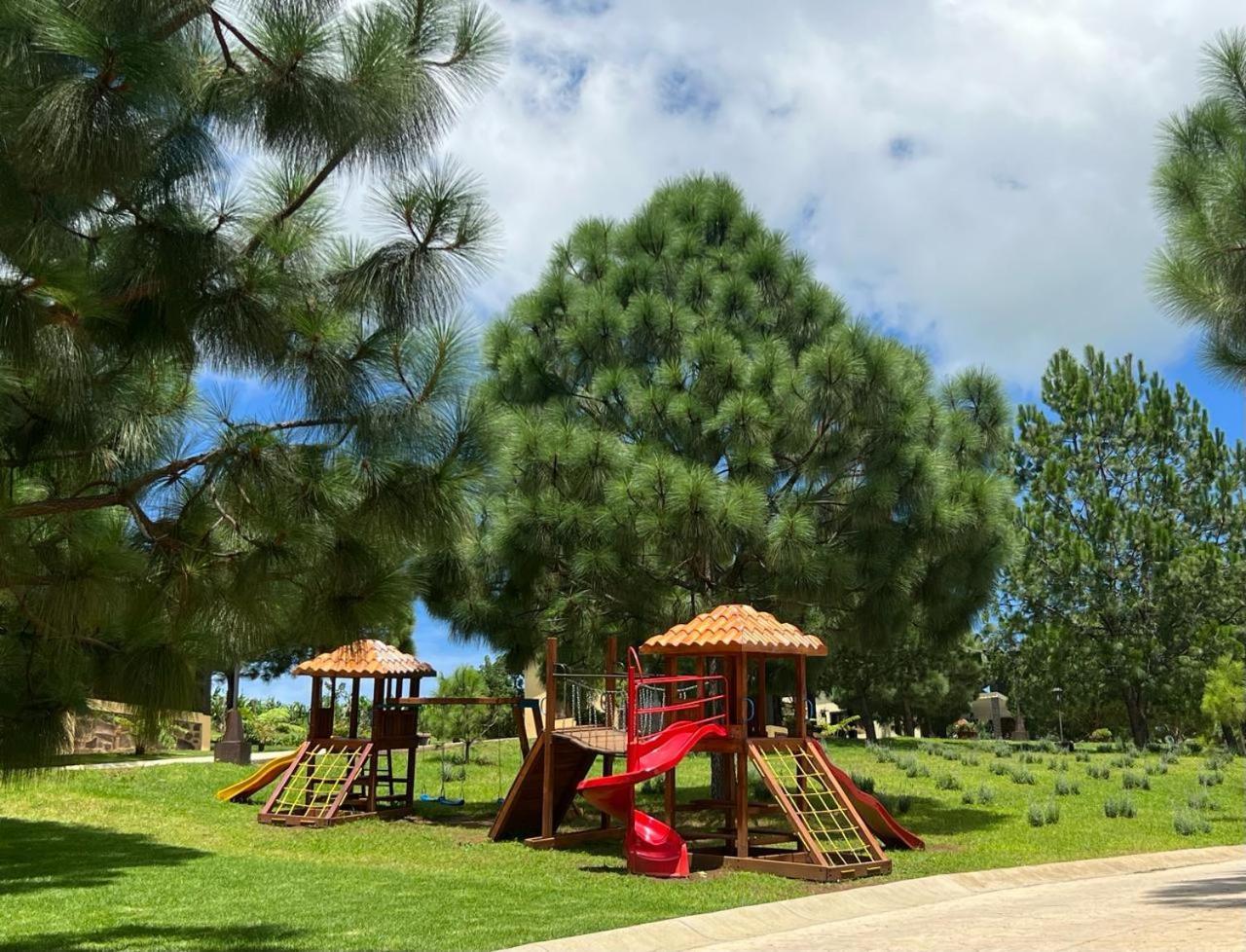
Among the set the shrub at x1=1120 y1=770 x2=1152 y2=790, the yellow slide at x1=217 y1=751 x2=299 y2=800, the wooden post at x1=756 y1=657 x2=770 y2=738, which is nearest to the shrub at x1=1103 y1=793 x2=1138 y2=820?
the shrub at x1=1120 y1=770 x2=1152 y2=790

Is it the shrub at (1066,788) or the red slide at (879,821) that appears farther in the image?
the shrub at (1066,788)

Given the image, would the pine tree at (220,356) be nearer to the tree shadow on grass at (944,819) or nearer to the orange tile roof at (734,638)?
the orange tile roof at (734,638)

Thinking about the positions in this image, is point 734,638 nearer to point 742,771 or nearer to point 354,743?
A: point 742,771

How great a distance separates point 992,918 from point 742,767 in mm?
3949

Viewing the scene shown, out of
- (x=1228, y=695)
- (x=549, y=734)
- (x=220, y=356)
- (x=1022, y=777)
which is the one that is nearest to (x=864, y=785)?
(x=1022, y=777)

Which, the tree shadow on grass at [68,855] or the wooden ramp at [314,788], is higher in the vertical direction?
the wooden ramp at [314,788]

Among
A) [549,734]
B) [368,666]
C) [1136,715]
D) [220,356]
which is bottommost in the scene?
[549,734]

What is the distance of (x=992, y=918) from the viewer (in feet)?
28.7

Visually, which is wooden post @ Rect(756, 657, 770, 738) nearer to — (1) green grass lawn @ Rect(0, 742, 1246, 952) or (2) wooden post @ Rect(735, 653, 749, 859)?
(2) wooden post @ Rect(735, 653, 749, 859)

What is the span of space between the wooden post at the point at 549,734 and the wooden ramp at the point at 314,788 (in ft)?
11.9

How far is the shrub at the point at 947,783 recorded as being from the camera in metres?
19.8

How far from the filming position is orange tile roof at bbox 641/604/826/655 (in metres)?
12.0

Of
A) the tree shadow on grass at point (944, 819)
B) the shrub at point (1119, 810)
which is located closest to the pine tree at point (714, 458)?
the tree shadow on grass at point (944, 819)

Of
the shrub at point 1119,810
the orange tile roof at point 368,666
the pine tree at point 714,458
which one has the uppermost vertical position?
the pine tree at point 714,458
